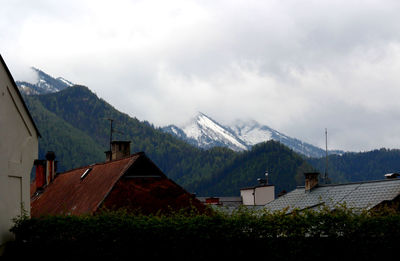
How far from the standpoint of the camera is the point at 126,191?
25672mm

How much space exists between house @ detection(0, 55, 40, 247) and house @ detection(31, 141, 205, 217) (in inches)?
248

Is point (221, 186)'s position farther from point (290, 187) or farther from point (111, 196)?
point (111, 196)

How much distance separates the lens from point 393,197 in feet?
109

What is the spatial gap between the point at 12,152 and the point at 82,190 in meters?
12.1

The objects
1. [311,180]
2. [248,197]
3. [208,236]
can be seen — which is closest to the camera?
[208,236]

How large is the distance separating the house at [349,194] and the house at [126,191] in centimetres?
662

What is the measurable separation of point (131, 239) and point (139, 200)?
8.51m

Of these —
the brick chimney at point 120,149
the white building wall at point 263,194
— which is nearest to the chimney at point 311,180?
the brick chimney at point 120,149

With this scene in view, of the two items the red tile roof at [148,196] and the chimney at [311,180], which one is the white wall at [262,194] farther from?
the red tile roof at [148,196]

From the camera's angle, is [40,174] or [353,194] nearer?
[353,194]

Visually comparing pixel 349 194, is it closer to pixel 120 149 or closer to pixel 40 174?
pixel 120 149

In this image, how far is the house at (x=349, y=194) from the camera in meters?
33.6

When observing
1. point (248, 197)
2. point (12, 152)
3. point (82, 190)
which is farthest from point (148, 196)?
point (248, 197)

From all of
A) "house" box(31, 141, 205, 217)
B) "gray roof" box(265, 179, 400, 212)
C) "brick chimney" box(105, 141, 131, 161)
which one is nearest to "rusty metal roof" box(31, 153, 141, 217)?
"house" box(31, 141, 205, 217)
